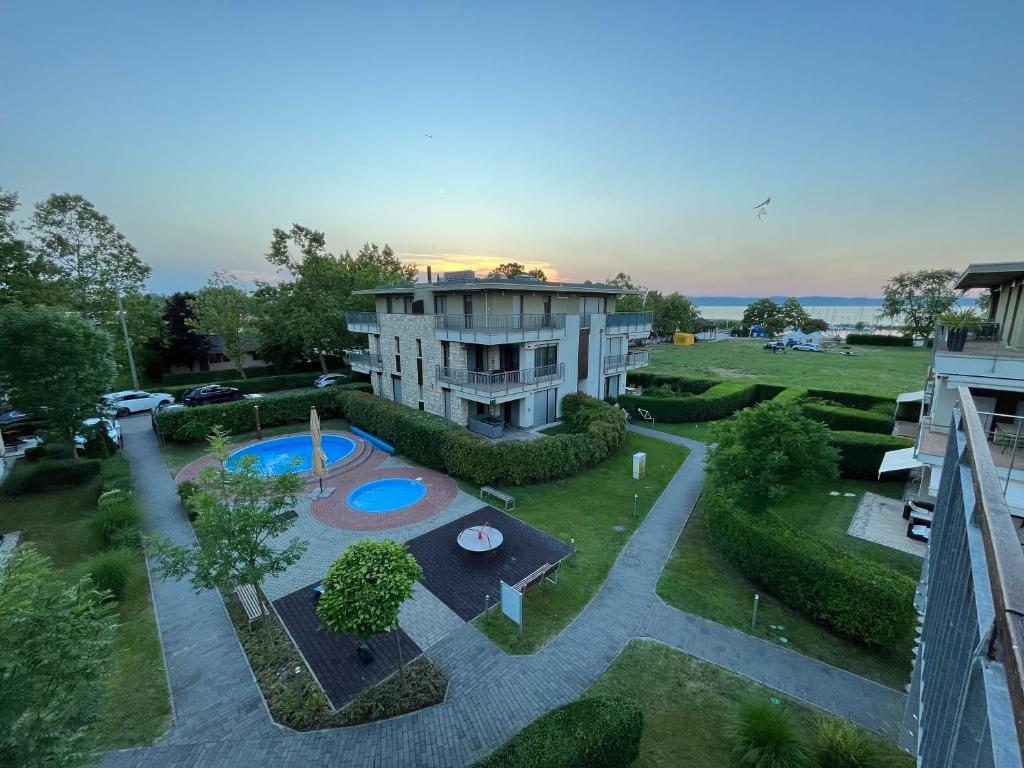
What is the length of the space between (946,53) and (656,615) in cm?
1944

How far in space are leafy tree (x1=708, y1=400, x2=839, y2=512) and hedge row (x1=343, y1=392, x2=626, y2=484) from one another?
21.1 feet

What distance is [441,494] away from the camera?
686 inches

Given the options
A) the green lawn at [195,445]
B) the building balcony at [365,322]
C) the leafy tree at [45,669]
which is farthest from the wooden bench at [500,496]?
the building balcony at [365,322]

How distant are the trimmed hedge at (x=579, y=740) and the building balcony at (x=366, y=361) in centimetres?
2480

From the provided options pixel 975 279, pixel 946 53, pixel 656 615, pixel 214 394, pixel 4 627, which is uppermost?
pixel 946 53

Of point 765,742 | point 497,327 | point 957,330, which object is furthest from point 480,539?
point 957,330

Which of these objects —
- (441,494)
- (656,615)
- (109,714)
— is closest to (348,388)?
(441,494)

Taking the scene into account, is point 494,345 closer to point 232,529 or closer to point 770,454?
point 770,454

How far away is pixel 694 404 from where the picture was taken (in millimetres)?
27125

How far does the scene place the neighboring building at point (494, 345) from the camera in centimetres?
2205

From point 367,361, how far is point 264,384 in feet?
37.2

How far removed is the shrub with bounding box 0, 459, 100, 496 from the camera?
16.2 metres

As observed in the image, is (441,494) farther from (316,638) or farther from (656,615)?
(656,615)

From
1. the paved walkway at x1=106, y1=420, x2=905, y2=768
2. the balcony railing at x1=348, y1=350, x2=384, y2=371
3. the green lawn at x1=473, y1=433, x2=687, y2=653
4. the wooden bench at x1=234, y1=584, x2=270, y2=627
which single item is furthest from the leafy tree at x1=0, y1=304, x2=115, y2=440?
the green lawn at x1=473, y1=433, x2=687, y2=653
